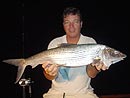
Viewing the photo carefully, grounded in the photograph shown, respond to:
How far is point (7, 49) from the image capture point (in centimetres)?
680

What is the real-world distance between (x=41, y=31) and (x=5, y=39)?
0.91m

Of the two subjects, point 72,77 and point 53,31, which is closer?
point 72,77

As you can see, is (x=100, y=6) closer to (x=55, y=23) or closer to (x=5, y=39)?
(x=55, y=23)

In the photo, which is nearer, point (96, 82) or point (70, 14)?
point (70, 14)

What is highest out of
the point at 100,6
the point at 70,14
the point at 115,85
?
the point at 100,6

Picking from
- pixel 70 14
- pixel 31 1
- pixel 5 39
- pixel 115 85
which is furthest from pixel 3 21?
pixel 70 14

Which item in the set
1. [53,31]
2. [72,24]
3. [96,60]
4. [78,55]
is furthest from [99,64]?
[53,31]

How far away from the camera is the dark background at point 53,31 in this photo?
661 centimetres

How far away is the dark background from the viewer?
21.7ft

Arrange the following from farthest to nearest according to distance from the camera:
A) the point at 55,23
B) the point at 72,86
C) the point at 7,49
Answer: the point at 55,23
the point at 7,49
the point at 72,86

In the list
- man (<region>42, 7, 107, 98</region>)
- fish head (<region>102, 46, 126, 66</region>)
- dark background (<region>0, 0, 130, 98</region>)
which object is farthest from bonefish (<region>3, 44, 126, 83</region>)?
dark background (<region>0, 0, 130, 98</region>)

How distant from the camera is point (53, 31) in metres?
7.20

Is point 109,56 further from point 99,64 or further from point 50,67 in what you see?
point 50,67

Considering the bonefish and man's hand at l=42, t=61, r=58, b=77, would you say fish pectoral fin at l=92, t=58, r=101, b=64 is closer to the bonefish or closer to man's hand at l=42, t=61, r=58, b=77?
the bonefish
